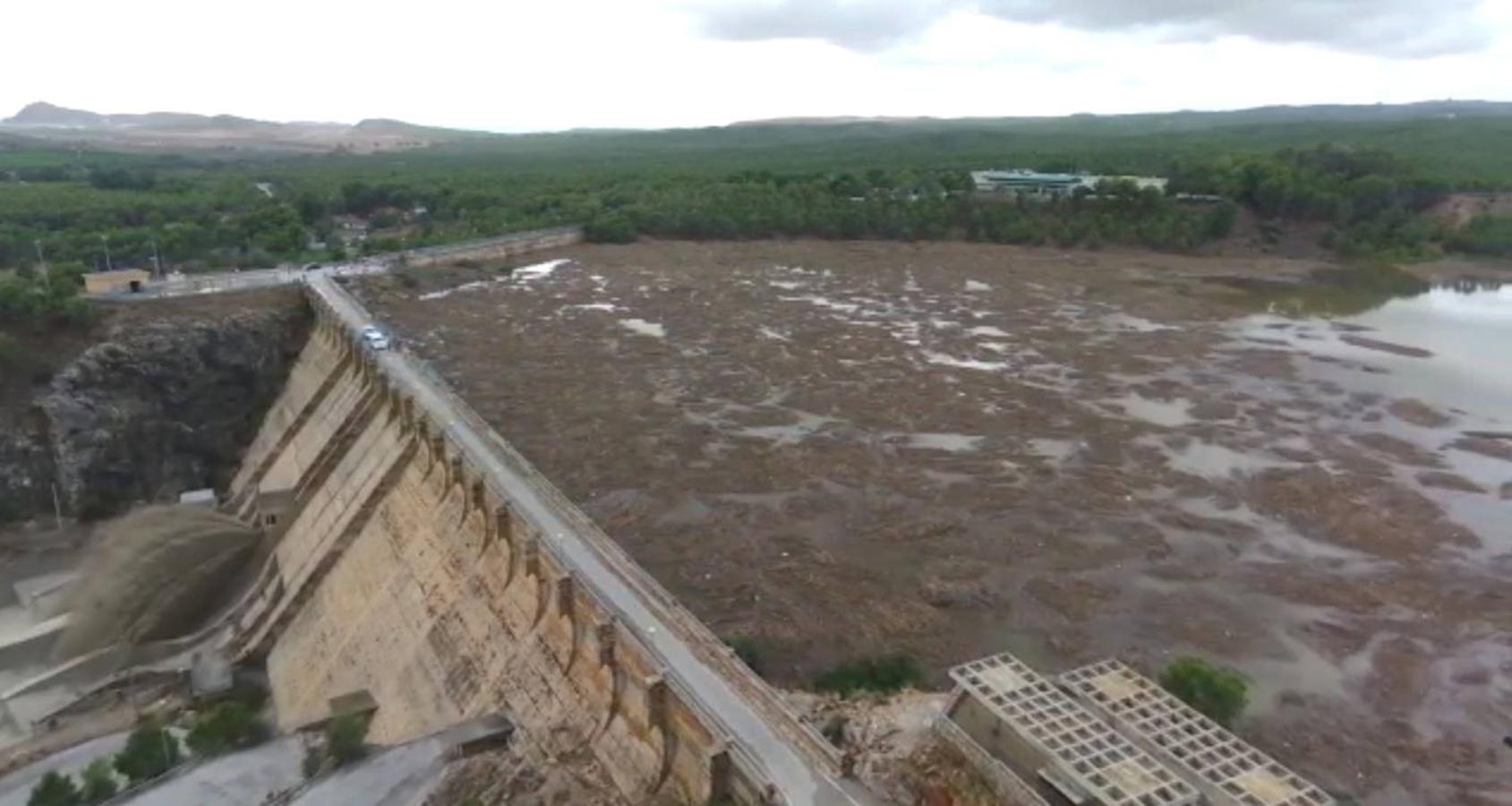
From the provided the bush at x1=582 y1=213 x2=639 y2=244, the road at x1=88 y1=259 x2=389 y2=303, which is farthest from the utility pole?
the bush at x1=582 y1=213 x2=639 y2=244

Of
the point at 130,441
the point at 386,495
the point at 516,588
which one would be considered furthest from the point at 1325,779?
the point at 130,441

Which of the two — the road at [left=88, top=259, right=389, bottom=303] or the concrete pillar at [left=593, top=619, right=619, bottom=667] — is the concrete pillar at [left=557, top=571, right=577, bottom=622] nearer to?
the concrete pillar at [left=593, top=619, right=619, bottom=667]

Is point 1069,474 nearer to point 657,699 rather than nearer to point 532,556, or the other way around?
point 532,556

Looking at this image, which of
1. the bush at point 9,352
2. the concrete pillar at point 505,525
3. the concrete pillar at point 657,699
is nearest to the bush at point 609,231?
the bush at point 9,352

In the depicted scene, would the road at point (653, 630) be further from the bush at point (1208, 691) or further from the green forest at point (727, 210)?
the green forest at point (727, 210)

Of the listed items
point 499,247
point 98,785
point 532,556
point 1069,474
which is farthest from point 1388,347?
point 98,785

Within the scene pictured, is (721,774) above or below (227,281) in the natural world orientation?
below

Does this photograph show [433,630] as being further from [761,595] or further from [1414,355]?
[1414,355]

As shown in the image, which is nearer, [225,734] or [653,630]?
[653,630]
